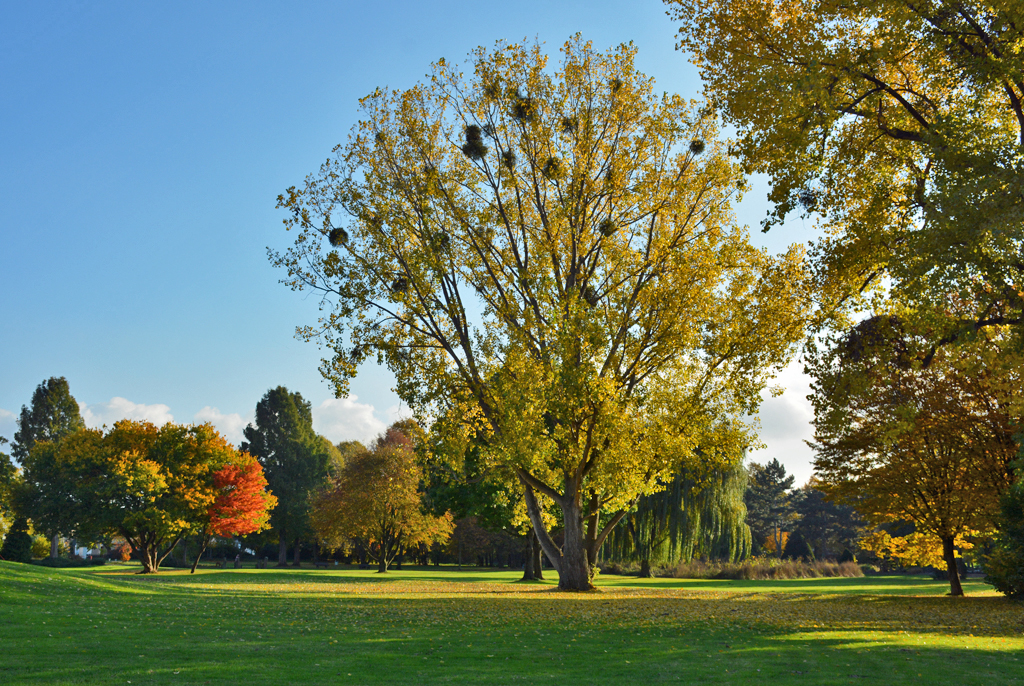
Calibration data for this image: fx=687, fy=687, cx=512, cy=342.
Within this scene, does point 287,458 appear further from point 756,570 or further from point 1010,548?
point 1010,548

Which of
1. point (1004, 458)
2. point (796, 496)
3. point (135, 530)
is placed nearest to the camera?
point (1004, 458)

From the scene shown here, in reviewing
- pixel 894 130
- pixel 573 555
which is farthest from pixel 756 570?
pixel 894 130

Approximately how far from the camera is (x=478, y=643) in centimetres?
1075

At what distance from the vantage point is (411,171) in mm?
24172

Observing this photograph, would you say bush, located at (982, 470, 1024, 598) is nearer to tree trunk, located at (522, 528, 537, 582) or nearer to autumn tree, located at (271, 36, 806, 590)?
autumn tree, located at (271, 36, 806, 590)

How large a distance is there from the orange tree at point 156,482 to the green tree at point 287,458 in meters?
21.2

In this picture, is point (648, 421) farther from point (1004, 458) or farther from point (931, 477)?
point (1004, 458)

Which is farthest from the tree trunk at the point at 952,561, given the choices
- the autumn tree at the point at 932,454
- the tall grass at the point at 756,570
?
the tall grass at the point at 756,570

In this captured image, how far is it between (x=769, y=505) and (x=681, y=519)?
1828 inches

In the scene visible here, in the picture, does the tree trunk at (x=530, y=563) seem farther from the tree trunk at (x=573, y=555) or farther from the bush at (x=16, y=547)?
the bush at (x=16, y=547)

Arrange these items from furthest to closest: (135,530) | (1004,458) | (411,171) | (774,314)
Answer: (135,530) < (411,171) < (1004,458) < (774,314)

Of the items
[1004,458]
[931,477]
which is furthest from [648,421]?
[1004,458]

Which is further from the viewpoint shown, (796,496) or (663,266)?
(796,496)

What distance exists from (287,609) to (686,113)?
62.8ft
